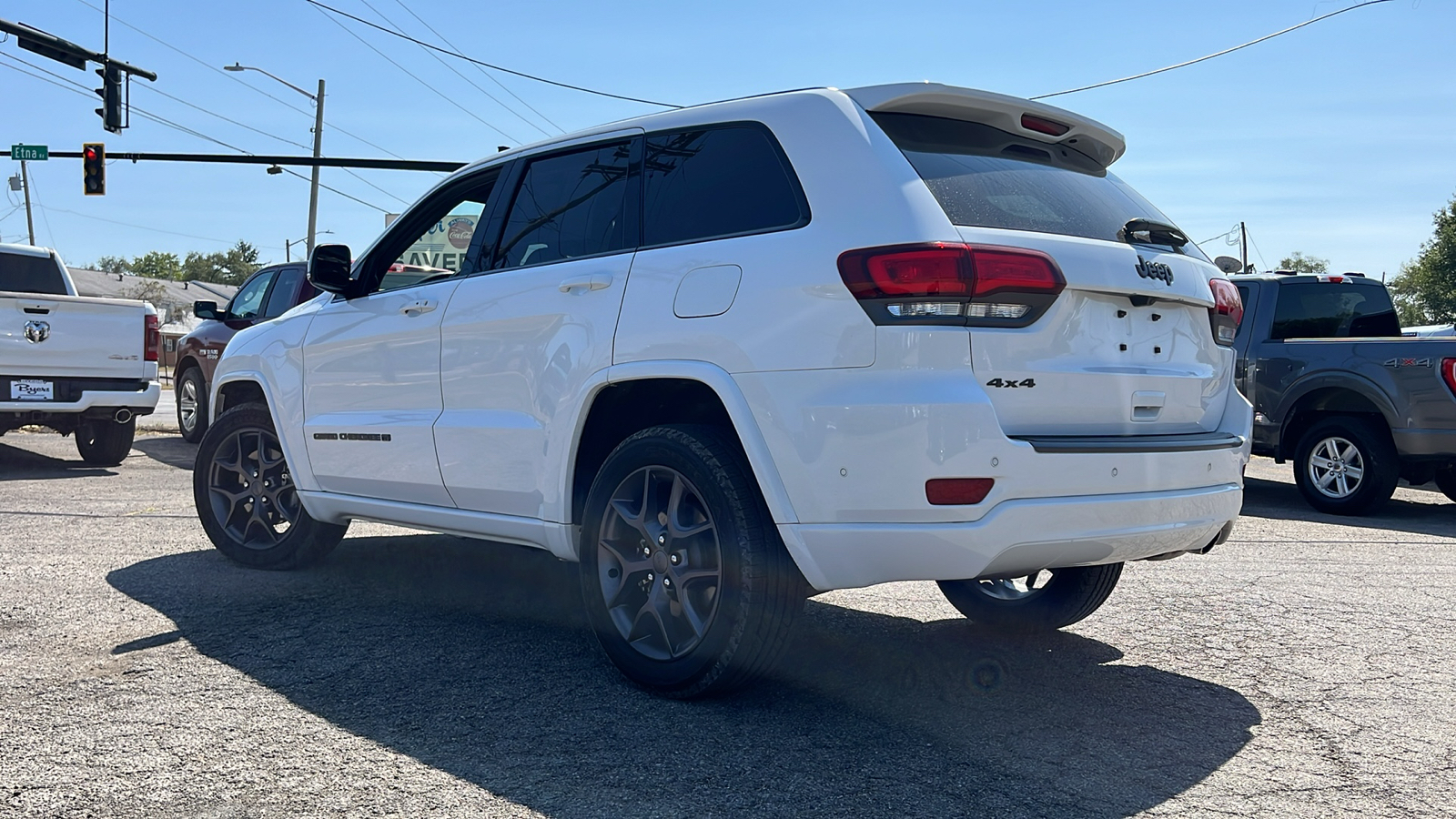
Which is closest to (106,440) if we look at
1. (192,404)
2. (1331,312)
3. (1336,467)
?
(192,404)

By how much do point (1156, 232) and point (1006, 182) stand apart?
0.61 meters

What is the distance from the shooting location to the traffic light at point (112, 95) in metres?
23.0

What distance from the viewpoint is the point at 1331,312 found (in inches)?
410

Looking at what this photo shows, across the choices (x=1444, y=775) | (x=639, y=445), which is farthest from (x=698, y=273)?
(x=1444, y=775)

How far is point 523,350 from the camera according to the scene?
173 inches

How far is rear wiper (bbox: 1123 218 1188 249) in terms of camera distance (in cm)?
393

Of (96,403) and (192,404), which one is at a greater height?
(96,403)

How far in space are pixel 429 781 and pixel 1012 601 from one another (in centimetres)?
262

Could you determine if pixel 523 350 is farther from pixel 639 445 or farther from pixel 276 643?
pixel 276 643

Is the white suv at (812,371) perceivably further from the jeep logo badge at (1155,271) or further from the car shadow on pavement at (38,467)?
the car shadow on pavement at (38,467)

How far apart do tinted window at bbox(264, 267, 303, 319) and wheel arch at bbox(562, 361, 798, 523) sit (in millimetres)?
9411

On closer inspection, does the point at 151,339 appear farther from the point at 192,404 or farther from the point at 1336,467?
the point at 1336,467

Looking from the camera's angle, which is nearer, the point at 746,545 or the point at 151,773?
the point at 151,773

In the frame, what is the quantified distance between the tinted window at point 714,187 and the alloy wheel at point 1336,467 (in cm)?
747
